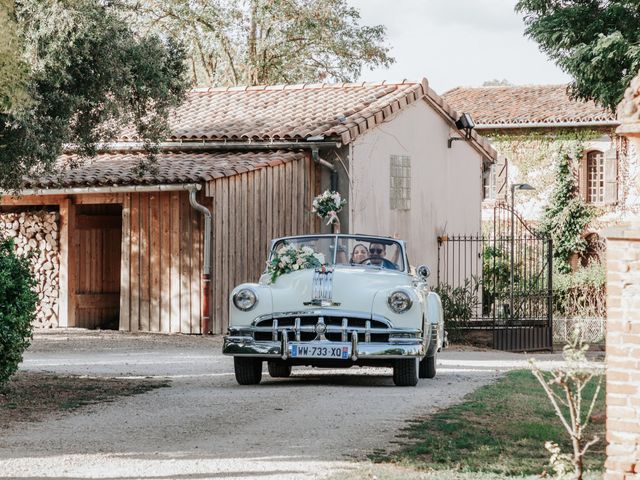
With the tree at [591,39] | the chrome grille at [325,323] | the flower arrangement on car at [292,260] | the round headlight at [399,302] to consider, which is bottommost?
the chrome grille at [325,323]

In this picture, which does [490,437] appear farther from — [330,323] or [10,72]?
[10,72]

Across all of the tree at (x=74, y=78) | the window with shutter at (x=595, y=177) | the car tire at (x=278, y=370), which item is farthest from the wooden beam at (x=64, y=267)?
the window with shutter at (x=595, y=177)

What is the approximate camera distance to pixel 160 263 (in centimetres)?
2055

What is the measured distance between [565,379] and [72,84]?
10.9 m

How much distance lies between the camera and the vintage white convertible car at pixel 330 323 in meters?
12.0

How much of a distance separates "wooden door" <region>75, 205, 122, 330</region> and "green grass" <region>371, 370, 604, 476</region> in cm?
1154

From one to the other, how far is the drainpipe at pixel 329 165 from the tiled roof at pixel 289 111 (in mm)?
329

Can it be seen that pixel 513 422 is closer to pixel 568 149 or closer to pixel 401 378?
pixel 401 378

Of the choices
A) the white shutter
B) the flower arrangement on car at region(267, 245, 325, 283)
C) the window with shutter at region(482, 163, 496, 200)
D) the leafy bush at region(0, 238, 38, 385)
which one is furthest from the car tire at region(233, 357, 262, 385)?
the window with shutter at region(482, 163, 496, 200)

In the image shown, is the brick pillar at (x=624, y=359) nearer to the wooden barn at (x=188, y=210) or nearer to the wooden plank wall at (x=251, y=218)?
the wooden barn at (x=188, y=210)

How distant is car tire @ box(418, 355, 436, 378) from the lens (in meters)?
13.5

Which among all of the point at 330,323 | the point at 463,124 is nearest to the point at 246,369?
the point at 330,323

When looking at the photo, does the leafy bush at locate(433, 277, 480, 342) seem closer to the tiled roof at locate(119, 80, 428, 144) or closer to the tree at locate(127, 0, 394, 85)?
the tiled roof at locate(119, 80, 428, 144)

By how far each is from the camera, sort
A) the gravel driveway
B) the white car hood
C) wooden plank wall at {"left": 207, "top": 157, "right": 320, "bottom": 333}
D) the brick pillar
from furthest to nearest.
Result: wooden plank wall at {"left": 207, "top": 157, "right": 320, "bottom": 333} → the white car hood → the gravel driveway → the brick pillar
